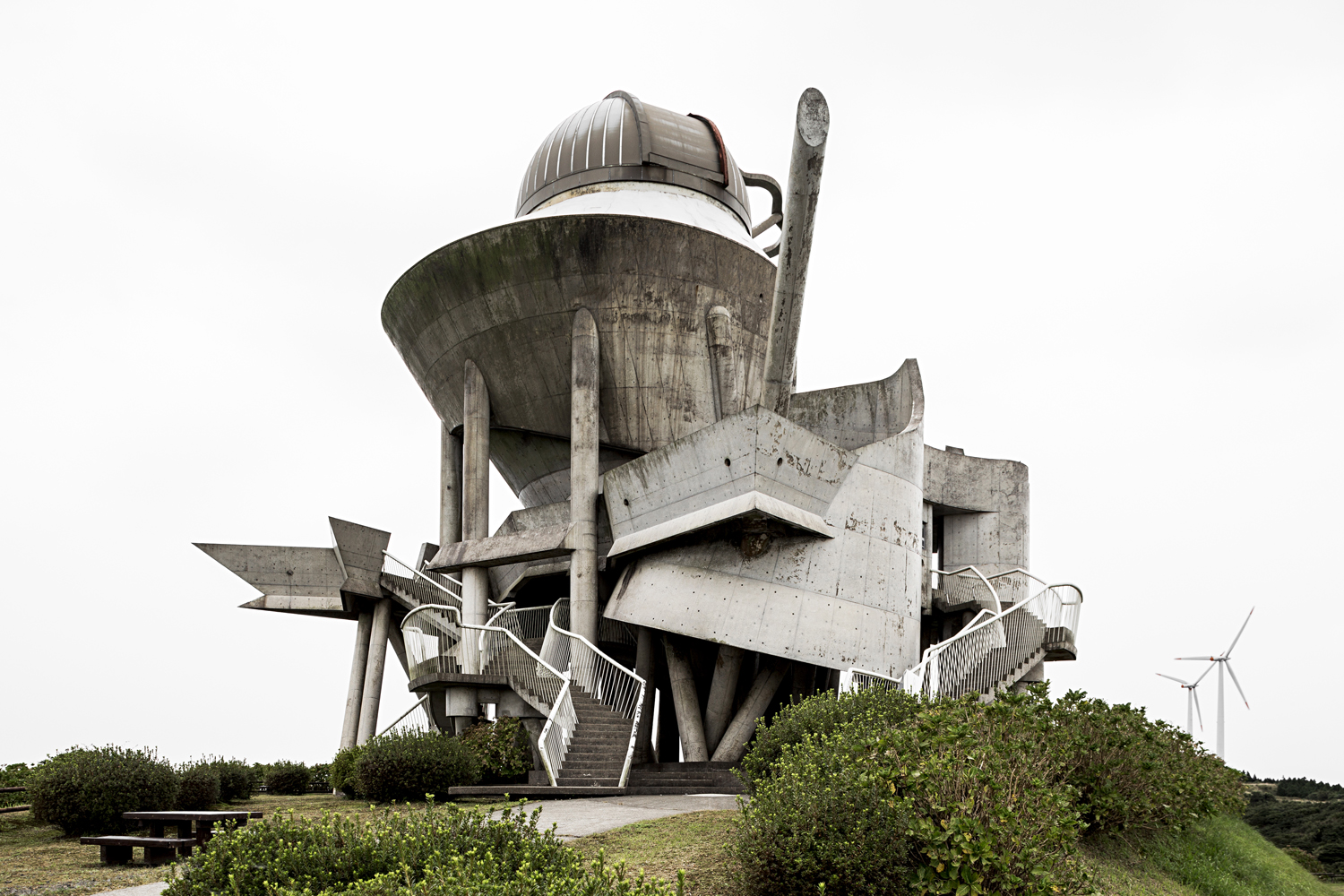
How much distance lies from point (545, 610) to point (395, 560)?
199 inches

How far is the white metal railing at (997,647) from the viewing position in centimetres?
1970

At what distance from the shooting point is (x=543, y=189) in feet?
99.6

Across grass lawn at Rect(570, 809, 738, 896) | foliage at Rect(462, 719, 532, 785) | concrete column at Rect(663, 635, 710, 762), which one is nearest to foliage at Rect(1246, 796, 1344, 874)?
concrete column at Rect(663, 635, 710, 762)

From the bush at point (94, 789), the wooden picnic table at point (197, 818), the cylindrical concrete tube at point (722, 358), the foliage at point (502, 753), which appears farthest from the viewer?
the cylindrical concrete tube at point (722, 358)

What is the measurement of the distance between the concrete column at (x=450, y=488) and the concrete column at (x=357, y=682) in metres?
3.33

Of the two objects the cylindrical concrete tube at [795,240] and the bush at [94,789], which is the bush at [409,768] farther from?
the cylindrical concrete tube at [795,240]

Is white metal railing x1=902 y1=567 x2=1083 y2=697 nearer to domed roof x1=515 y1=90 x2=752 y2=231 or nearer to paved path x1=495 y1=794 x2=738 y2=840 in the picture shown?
paved path x1=495 y1=794 x2=738 y2=840

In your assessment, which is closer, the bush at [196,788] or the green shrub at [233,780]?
the bush at [196,788]

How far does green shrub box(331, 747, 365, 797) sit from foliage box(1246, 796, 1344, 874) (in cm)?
2029

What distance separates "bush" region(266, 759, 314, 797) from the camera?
24.2 metres

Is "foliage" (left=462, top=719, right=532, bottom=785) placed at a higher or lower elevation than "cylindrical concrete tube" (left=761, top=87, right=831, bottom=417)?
lower

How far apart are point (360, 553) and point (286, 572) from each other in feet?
9.21

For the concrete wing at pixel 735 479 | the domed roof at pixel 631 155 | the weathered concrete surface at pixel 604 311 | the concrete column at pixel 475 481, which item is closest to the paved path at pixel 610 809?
the concrete wing at pixel 735 479

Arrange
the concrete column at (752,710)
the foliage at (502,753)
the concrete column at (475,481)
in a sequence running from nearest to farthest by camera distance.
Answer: the foliage at (502,753), the concrete column at (752,710), the concrete column at (475,481)
